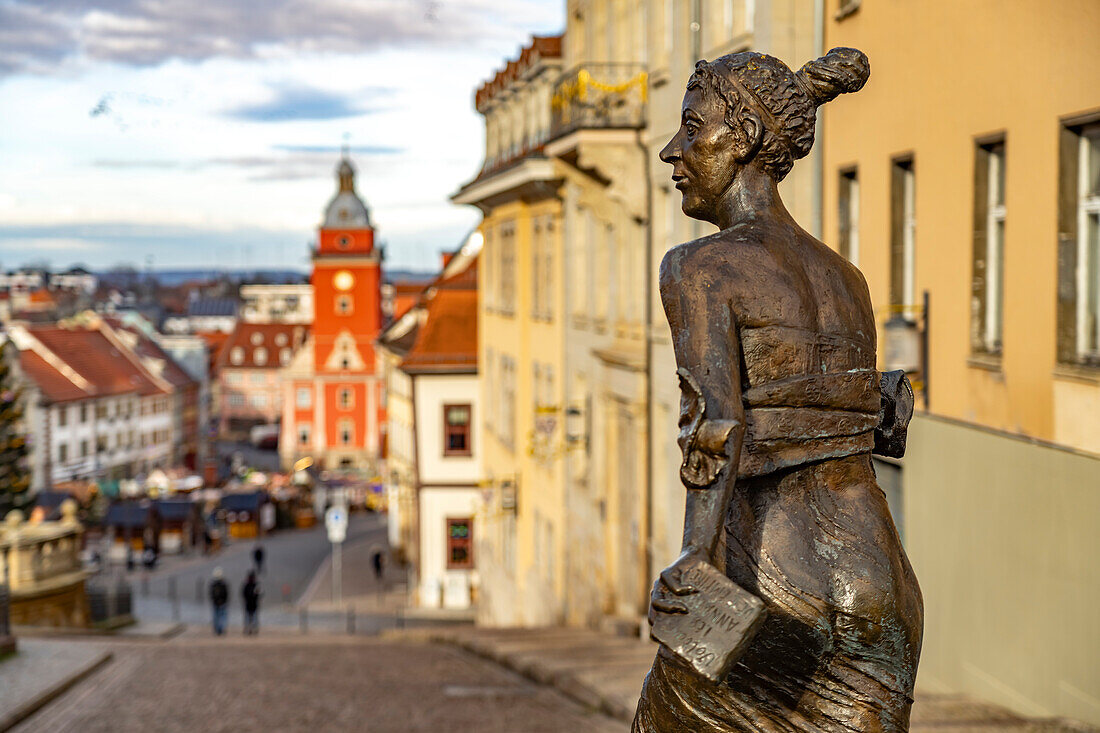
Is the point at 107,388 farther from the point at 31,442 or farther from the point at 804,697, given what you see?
the point at 804,697

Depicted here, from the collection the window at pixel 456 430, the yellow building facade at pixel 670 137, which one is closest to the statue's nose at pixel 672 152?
the yellow building facade at pixel 670 137

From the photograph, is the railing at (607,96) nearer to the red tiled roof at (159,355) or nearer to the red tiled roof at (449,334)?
the red tiled roof at (449,334)

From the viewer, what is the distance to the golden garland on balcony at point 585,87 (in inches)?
814

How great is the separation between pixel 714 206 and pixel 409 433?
50824 millimetres

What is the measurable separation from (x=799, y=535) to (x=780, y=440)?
0.84 ft

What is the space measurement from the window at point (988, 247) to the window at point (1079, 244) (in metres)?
1.35

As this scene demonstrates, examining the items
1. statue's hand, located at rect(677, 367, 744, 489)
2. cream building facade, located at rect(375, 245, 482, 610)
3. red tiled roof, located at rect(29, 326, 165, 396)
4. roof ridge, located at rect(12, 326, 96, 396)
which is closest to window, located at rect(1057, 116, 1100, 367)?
statue's hand, located at rect(677, 367, 744, 489)

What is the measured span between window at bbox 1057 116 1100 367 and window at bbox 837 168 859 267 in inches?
187

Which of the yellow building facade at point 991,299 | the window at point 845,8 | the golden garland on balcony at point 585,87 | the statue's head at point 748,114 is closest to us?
the statue's head at point 748,114

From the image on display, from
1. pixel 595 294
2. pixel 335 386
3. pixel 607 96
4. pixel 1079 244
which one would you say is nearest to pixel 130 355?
pixel 335 386

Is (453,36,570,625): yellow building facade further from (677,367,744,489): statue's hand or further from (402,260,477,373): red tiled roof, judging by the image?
(677,367,744,489): statue's hand

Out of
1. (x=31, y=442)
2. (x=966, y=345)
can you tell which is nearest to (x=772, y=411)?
(x=966, y=345)

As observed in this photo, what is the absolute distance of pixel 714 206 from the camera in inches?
165

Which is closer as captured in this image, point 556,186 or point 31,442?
point 556,186
